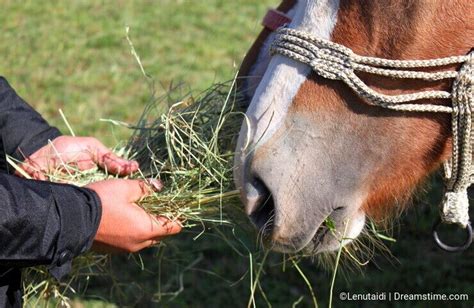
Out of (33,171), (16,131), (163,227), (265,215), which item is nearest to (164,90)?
(16,131)

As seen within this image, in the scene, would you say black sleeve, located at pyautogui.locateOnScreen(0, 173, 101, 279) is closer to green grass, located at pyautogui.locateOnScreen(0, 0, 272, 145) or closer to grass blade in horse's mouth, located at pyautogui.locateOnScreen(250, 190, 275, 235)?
grass blade in horse's mouth, located at pyautogui.locateOnScreen(250, 190, 275, 235)

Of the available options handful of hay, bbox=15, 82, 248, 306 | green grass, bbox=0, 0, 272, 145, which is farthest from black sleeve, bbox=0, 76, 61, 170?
green grass, bbox=0, 0, 272, 145

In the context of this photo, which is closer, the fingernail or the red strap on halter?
the fingernail

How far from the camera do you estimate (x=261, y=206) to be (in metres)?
2.00

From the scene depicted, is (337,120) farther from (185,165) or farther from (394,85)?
(185,165)

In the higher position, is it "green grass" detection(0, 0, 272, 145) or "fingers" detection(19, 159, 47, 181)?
"green grass" detection(0, 0, 272, 145)

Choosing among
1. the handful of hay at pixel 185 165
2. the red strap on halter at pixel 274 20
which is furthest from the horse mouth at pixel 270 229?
the red strap on halter at pixel 274 20

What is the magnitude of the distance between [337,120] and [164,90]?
100 inches

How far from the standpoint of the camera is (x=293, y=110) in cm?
193

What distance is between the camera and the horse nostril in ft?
6.44

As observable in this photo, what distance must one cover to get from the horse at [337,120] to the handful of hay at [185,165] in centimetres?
19

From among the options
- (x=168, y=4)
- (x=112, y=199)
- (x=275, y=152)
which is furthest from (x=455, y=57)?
(x=168, y=4)

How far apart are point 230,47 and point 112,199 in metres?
3.55

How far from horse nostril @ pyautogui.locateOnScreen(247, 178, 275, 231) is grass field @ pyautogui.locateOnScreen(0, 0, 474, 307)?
1.22 feet
